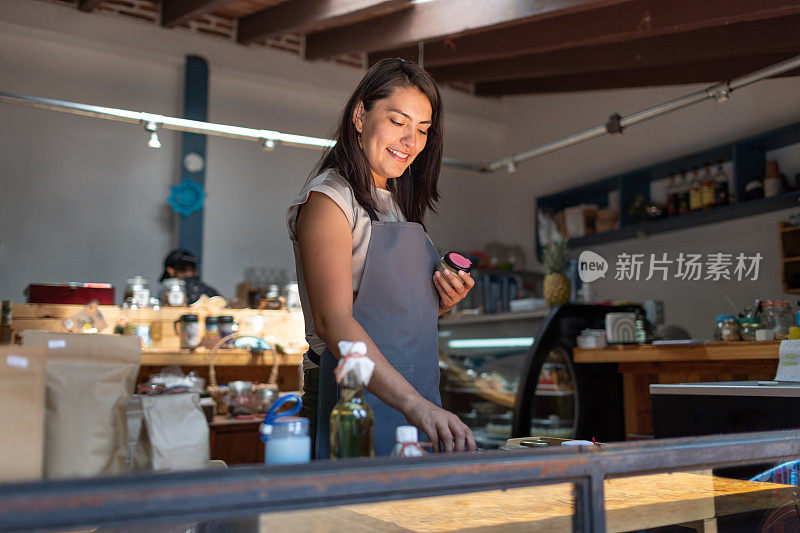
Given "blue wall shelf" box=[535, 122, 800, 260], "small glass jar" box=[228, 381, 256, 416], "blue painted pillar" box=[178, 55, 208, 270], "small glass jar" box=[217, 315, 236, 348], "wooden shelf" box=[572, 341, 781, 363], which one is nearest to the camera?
"wooden shelf" box=[572, 341, 781, 363]

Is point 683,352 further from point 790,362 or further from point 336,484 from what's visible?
point 336,484

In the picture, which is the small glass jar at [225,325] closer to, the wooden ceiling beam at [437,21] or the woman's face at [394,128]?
the wooden ceiling beam at [437,21]

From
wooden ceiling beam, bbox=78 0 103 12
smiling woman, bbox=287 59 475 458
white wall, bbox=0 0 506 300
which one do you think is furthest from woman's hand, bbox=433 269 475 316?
wooden ceiling beam, bbox=78 0 103 12

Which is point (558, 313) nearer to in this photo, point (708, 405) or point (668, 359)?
point (668, 359)

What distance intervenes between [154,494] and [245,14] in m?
7.09

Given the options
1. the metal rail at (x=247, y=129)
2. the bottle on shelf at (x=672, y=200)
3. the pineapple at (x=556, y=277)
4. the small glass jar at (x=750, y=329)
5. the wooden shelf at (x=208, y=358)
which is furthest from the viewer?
the bottle on shelf at (x=672, y=200)

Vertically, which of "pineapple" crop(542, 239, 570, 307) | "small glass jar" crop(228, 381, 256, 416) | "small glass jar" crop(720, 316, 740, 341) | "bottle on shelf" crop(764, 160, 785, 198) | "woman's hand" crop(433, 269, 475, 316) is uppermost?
"bottle on shelf" crop(764, 160, 785, 198)

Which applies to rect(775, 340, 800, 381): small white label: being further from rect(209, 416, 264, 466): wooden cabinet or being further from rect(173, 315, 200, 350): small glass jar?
rect(173, 315, 200, 350): small glass jar

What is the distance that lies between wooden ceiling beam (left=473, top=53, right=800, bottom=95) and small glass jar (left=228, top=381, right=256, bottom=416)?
3948 millimetres

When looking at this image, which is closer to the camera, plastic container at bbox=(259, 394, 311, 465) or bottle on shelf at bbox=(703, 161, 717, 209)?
plastic container at bbox=(259, 394, 311, 465)

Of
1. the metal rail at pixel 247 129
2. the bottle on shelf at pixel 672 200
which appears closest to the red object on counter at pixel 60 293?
the metal rail at pixel 247 129

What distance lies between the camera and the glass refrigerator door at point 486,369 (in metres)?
5.01

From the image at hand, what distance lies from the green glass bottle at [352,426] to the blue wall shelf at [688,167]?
16.3ft

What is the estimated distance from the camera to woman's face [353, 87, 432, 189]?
159 cm
